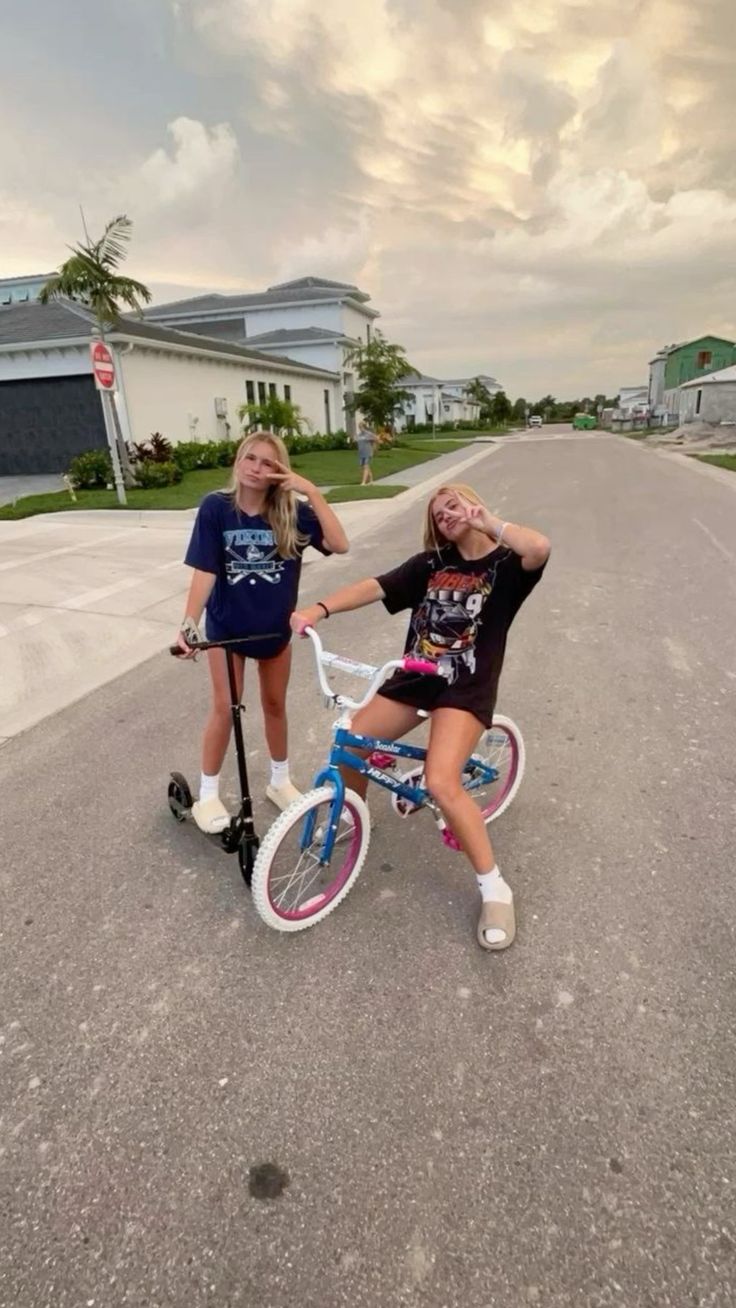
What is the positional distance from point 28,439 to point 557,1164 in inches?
Answer: 892

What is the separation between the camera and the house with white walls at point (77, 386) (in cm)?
1906

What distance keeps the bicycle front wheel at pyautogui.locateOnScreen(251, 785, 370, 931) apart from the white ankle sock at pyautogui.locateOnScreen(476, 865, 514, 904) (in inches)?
19.4

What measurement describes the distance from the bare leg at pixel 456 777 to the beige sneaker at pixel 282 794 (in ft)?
3.60

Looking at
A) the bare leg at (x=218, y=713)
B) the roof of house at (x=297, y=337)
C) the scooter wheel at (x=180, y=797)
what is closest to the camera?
the bare leg at (x=218, y=713)

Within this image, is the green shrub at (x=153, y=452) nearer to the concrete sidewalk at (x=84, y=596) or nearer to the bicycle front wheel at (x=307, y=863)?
the concrete sidewalk at (x=84, y=596)

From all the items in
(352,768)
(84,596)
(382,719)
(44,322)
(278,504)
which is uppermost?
(44,322)

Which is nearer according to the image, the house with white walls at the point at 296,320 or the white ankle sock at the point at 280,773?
the white ankle sock at the point at 280,773

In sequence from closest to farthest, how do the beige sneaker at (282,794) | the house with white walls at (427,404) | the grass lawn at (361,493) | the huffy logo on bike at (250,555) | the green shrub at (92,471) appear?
1. the huffy logo on bike at (250,555)
2. the beige sneaker at (282,794)
3. the grass lawn at (361,493)
4. the green shrub at (92,471)
5. the house with white walls at (427,404)

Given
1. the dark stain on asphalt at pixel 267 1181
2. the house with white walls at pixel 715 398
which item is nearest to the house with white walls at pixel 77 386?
the dark stain on asphalt at pixel 267 1181

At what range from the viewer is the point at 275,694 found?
128 inches

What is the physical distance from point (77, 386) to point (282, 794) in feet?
64.3

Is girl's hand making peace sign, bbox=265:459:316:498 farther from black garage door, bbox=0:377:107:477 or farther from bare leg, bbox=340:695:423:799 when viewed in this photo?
black garage door, bbox=0:377:107:477

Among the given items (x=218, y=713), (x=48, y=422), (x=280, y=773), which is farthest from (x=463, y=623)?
(x=48, y=422)

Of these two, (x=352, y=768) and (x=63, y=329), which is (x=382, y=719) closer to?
(x=352, y=768)
